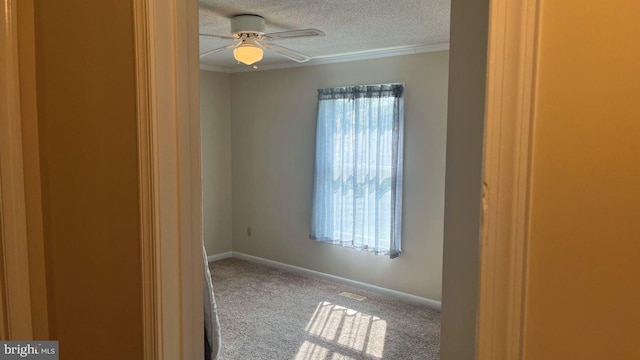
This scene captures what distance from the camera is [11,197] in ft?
3.81

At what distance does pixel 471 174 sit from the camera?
844 mm

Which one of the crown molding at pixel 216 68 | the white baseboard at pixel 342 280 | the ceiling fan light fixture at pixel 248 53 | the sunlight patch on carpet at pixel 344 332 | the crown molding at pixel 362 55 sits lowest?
the sunlight patch on carpet at pixel 344 332

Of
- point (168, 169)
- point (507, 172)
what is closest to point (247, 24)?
point (168, 169)

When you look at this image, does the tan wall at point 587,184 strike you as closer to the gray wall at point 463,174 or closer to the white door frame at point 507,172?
the white door frame at point 507,172

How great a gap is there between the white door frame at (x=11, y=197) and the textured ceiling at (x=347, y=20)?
159 cm

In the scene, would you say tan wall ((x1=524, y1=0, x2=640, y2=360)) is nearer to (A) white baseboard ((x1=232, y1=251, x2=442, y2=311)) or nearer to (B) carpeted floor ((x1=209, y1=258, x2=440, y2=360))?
(B) carpeted floor ((x1=209, y1=258, x2=440, y2=360))

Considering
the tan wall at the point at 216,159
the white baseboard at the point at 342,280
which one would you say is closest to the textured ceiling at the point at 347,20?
the tan wall at the point at 216,159

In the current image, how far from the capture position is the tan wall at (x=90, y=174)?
3.46 feet

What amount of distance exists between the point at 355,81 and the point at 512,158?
4.11 metres

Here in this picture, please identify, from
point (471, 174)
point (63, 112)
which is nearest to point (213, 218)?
point (63, 112)

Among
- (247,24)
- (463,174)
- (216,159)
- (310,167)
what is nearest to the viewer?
(463,174)

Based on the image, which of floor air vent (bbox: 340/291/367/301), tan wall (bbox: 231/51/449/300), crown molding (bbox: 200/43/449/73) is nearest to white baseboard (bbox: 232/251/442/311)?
tan wall (bbox: 231/51/449/300)

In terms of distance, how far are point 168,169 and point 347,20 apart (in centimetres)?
235

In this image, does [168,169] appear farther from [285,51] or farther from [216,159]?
[216,159]
